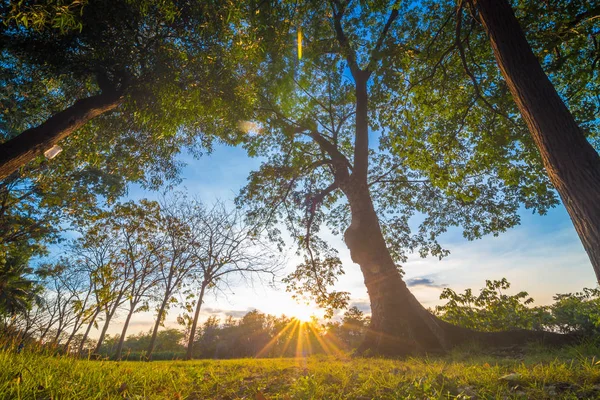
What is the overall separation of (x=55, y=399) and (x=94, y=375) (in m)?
1.03

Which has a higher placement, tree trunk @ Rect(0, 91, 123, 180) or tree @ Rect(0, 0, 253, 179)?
tree @ Rect(0, 0, 253, 179)

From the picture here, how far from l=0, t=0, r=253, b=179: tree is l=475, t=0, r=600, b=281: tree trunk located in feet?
16.4

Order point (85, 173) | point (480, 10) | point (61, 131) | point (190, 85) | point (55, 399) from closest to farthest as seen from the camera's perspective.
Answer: point (55, 399), point (480, 10), point (61, 131), point (190, 85), point (85, 173)

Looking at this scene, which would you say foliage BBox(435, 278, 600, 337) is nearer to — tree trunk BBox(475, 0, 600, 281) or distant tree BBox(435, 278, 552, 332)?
distant tree BBox(435, 278, 552, 332)

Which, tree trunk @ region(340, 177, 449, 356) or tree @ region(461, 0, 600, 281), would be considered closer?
tree @ region(461, 0, 600, 281)

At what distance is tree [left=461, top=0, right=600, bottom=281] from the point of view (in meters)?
2.73

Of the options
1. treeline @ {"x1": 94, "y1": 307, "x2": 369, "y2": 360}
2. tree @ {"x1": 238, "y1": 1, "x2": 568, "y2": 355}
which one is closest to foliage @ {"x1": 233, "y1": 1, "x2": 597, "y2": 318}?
tree @ {"x1": 238, "y1": 1, "x2": 568, "y2": 355}

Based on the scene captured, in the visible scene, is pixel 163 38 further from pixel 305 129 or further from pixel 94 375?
pixel 94 375

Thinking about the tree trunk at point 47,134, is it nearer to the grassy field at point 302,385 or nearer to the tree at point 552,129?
the grassy field at point 302,385

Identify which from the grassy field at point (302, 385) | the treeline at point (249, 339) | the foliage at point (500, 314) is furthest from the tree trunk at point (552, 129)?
the treeline at point (249, 339)

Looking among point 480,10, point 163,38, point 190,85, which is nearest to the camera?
point 480,10

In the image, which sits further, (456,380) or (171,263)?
(171,263)

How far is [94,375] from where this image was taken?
9.49ft

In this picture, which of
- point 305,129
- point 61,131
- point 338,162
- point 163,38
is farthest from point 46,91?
point 338,162
